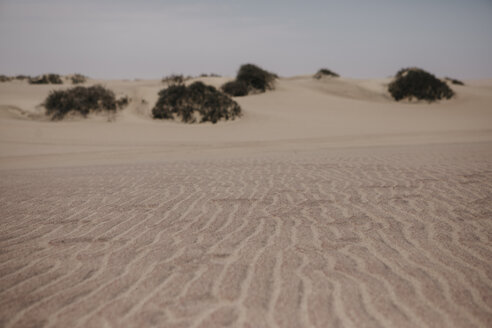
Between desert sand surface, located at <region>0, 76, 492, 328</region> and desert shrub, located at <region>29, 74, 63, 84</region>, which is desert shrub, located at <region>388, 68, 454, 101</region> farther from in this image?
desert shrub, located at <region>29, 74, 63, 84</region>

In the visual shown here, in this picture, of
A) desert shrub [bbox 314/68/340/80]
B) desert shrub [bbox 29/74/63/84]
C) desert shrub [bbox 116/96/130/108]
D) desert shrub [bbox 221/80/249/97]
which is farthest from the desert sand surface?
desert shrub [bbox 314/68/340/80]

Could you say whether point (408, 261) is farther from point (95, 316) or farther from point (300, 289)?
point (95, 316)

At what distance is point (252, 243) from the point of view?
3.37 meters

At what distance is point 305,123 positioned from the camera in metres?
17.5

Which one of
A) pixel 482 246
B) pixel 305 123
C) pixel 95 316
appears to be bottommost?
pixel 95 316

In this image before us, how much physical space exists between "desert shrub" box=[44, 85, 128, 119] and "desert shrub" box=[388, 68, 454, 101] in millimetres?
20371

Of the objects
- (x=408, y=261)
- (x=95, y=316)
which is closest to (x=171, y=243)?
(x=95, y=316)

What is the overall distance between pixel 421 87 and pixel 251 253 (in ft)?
83.8

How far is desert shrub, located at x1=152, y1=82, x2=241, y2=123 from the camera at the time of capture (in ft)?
54.5

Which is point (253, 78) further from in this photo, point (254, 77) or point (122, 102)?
point (122, 102)

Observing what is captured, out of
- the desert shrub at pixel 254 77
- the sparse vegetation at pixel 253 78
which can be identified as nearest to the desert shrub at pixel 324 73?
the sparse vegetation at pixel 253 78

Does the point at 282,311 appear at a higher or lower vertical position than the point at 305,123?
lower

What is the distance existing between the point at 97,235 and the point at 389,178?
4961 millimetres

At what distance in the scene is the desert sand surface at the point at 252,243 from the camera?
2.29 m
